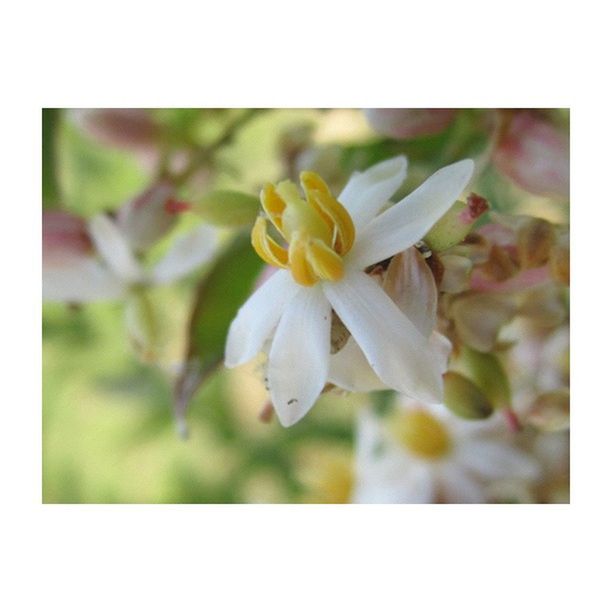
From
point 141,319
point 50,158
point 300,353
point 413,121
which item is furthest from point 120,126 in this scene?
point 300,353

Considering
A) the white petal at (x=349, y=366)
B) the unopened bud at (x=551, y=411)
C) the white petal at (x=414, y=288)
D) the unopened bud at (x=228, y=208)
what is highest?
the unopened bud at (x=228, y=208)

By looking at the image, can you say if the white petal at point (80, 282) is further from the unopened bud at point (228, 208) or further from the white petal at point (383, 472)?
the white petal at point (383, 472)

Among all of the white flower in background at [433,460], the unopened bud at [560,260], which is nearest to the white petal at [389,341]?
the unopened bud at [560,260]

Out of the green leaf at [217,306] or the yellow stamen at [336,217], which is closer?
the yellow stamen at [336,217]

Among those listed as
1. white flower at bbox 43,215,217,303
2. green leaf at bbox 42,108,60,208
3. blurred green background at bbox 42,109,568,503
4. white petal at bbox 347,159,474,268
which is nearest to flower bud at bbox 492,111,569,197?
blurred green background at bbox 42,109,568,503

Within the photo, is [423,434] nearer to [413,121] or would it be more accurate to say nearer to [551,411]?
[551,411]

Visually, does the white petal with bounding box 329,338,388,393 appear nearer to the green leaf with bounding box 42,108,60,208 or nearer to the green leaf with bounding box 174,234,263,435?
the green leaf with bounding box 174,234,263,435
